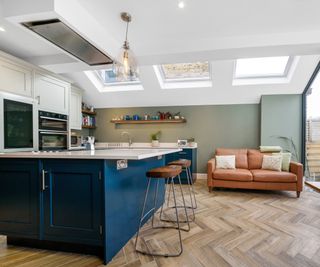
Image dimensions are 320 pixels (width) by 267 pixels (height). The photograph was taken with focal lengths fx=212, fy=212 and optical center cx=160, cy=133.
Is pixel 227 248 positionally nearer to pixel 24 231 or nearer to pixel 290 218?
pixel 290 218

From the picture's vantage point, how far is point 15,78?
308 cm

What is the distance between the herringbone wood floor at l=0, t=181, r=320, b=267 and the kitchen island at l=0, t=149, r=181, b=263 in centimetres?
15

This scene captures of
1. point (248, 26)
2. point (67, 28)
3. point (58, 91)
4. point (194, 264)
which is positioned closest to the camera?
point (194, 264)

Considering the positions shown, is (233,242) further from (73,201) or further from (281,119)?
(281,119)

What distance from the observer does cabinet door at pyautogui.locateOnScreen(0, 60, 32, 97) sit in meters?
2.89

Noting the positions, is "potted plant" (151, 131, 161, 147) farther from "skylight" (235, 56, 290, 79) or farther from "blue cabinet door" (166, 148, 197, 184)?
"skylight" (235, 56, 290, 79)

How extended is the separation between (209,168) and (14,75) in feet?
12.0

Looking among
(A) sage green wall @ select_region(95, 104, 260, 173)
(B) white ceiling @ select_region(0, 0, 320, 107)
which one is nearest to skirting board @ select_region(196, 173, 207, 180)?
(A) sage green wall @ select_region(95, 104, 260, 173)

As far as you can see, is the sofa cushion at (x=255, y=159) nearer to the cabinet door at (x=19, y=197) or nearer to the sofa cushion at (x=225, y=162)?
the sofa cushion at (x=225, y=162)

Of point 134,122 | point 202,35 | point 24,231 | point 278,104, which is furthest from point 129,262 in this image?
point 278,104

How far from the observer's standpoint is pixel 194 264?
1848 mm

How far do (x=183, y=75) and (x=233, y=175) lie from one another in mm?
2589

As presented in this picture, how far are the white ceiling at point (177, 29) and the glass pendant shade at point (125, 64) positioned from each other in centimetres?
40

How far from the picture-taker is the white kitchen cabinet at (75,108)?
15.5ft
